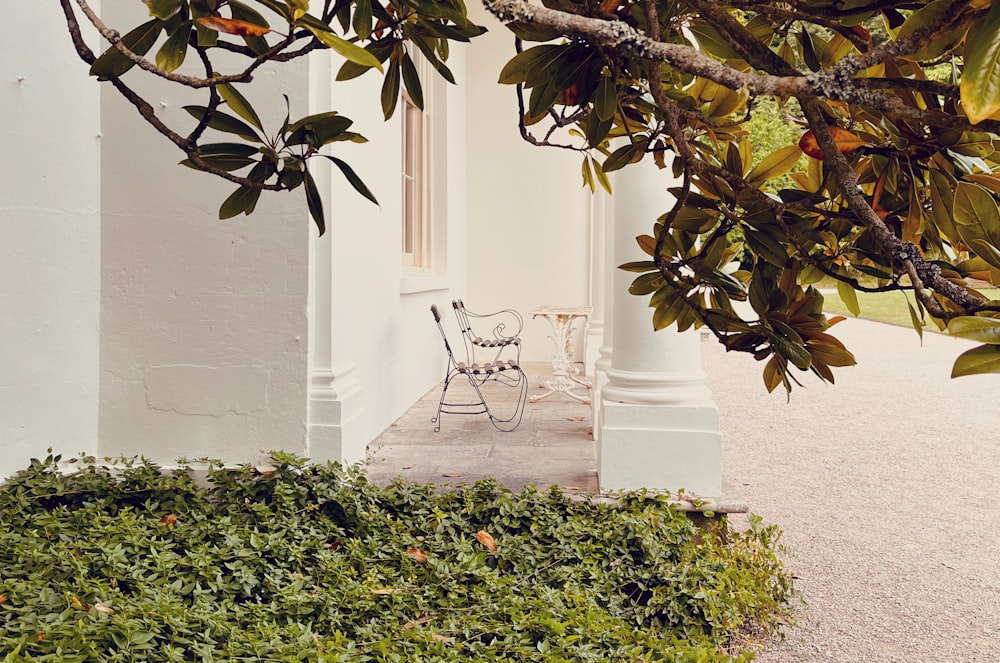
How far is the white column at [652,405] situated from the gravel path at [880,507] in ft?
2.35

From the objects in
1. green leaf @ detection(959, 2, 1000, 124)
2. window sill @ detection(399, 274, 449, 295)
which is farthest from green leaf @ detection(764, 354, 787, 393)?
window sill @ detection(399, 274, 449, 295)

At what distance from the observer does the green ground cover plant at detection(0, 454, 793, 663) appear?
2.21m

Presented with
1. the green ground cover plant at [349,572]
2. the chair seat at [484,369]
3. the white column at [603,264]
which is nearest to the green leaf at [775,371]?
the green ground cover plant at [349,572]

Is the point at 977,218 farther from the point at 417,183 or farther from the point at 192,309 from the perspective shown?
the point at 417,183

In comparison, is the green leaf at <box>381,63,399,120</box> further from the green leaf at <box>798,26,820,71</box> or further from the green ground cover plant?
the green ground cover plant

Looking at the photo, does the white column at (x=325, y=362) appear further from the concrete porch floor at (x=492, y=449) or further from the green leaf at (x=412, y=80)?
the green leaf at (x=412, y=80)

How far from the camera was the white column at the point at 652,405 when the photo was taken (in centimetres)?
329

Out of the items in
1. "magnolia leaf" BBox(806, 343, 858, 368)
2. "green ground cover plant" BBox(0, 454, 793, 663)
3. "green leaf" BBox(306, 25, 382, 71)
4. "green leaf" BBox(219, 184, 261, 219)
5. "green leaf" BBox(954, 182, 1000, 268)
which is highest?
"green leaf" BBox(306, 25, 382, 71)

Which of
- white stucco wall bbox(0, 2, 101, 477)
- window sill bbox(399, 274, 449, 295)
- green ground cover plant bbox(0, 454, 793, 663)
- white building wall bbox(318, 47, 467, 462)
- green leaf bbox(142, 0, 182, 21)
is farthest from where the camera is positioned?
window sill bbox(399, 274, 449, 295)

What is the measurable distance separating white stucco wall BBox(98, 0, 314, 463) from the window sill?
Result: 2.01m

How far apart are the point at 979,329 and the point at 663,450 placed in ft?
9.21

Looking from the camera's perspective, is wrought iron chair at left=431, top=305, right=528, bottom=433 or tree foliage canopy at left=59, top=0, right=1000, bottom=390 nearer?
tree foliage canopy at left=59, top=0, right=1000, bottom=390

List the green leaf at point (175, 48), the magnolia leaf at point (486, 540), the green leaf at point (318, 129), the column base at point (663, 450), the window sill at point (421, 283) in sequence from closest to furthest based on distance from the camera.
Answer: the green leaf at point (175, 48)
the green leaf at point (318, 129)
the magnolia leaf at point (486, 540)
the column base at point (663, 450)
the window sill at point (421, 283)

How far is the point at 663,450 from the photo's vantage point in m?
3.31
